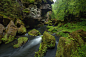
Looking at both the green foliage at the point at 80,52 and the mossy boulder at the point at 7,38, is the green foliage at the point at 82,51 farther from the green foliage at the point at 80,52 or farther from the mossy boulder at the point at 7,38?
the mossy boulder at the point at 7,38

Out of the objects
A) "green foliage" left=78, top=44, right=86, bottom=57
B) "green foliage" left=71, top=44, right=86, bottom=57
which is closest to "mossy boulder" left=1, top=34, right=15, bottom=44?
"green foliage" left=71, top=44, right=86, bottom=57

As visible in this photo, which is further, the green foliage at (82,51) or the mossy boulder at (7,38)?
the mossy boulder at (7,38)

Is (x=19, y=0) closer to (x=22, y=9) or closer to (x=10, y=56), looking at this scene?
(x=22, y=9)

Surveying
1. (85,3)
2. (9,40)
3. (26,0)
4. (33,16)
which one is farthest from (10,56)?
(26,0)

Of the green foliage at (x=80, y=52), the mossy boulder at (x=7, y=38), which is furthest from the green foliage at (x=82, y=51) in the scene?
the mossy boulder at (x=7, y=38)

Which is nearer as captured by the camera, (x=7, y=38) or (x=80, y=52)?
(x=80, y=52)

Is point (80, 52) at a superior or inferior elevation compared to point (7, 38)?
superior

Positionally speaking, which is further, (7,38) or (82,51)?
(7,38)

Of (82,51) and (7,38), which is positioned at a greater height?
(82,51)

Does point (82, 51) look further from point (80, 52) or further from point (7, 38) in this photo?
point (7, 38)

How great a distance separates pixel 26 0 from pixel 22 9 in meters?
3.62

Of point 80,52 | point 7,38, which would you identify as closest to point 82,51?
point 80,52

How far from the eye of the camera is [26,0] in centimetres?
1977

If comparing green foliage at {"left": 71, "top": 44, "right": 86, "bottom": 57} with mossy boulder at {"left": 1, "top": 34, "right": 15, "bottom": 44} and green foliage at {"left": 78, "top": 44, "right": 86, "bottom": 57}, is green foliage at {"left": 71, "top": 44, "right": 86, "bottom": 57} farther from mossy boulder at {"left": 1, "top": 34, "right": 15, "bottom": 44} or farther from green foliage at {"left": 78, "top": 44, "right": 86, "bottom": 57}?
mossy boulder at {"left": 1, "top": 34, "right": 15, "bottom": 44}
